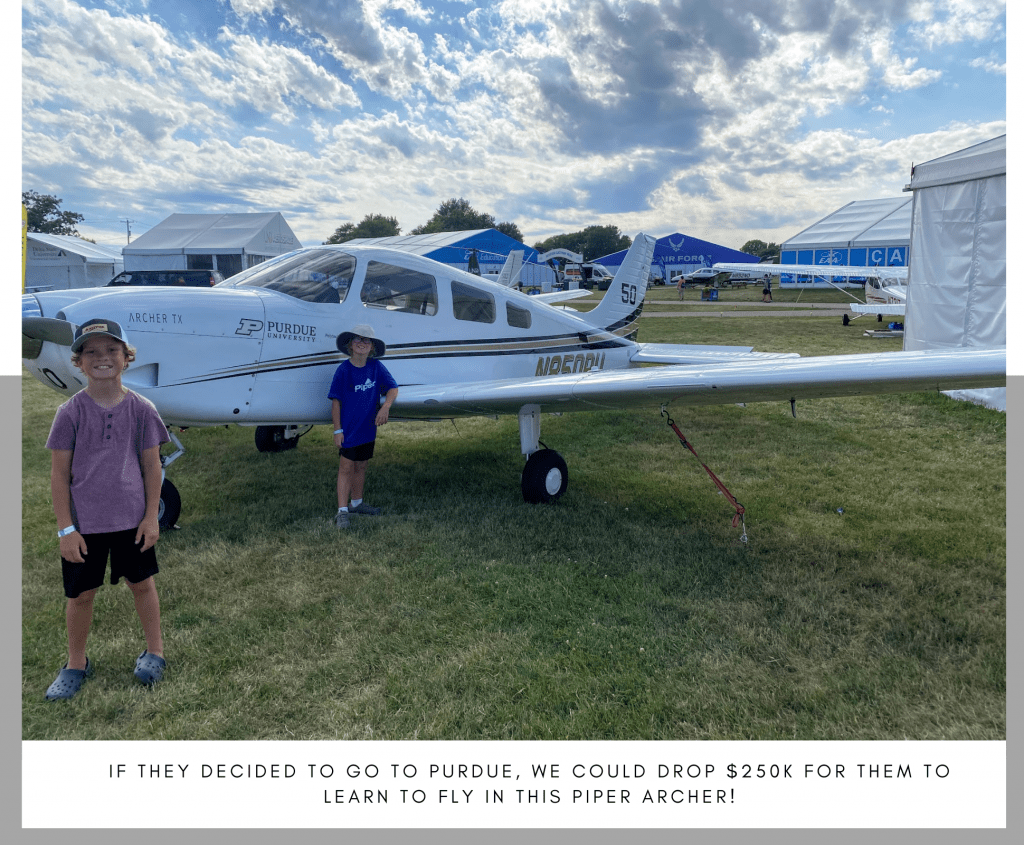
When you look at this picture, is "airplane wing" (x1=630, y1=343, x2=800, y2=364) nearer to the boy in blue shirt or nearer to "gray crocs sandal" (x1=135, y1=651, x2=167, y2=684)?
the boy in blue shirt

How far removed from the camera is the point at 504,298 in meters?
6.49

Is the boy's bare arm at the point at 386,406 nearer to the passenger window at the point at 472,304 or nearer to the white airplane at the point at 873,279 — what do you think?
the passenger window at the point at 472,304

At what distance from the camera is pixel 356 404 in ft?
15.9

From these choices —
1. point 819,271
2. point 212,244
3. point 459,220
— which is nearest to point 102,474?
point 819,271

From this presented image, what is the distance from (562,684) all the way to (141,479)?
2055mm

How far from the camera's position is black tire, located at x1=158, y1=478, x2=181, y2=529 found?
450cm

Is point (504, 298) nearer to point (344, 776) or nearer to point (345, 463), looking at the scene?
point (345, 463)

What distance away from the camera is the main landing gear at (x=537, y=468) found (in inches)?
206

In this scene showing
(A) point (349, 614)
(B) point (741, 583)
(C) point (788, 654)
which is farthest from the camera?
(B) point (741, 583)

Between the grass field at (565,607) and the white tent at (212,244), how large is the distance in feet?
85.2

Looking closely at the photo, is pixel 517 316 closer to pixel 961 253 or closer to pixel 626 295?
pixel 626 295

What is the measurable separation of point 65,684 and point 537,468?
3.41m

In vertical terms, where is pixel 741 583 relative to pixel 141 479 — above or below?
below

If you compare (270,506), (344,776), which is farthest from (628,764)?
(270,506)
